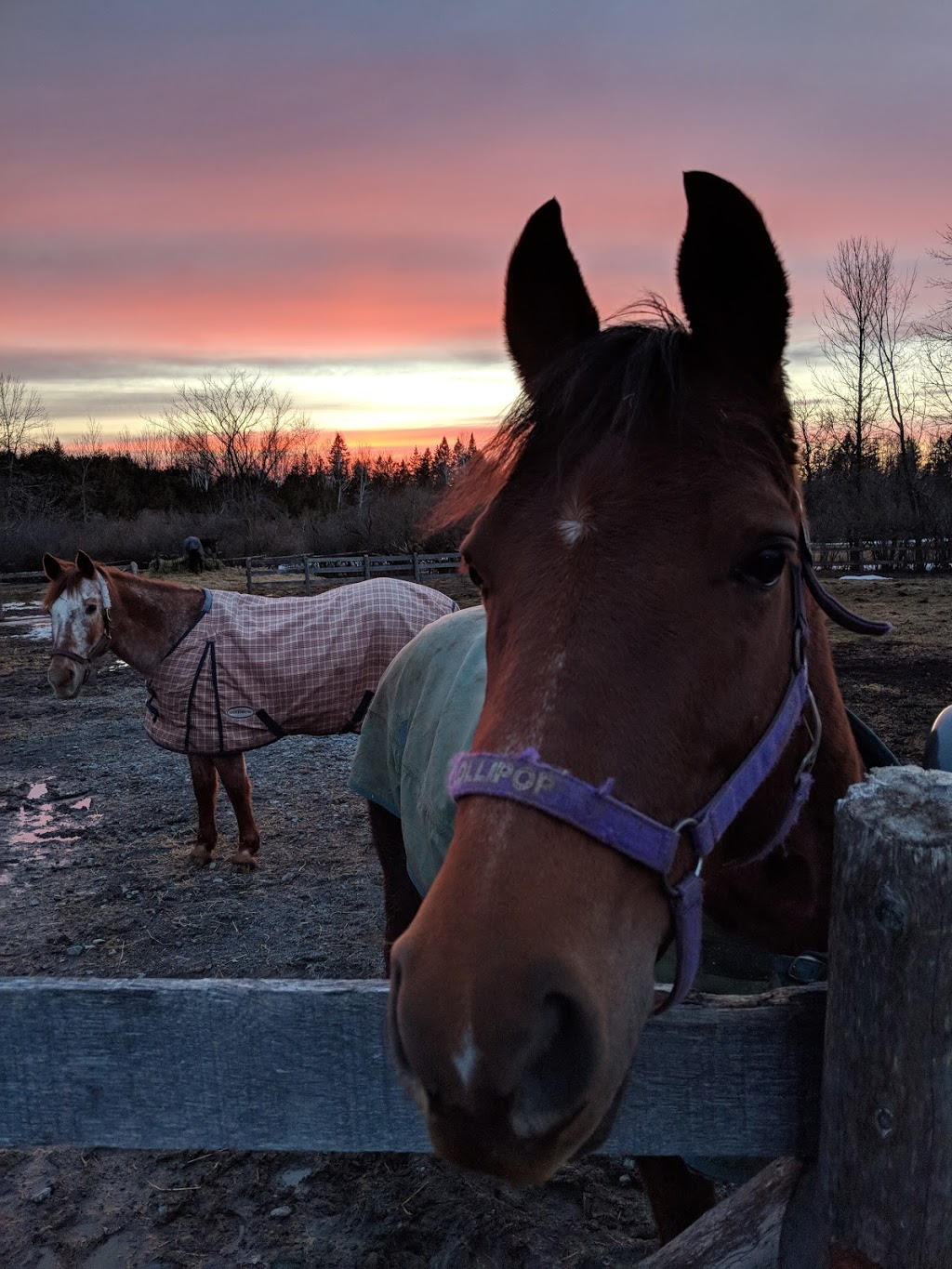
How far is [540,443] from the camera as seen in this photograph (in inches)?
54.9

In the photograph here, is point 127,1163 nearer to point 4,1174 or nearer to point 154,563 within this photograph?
point 4,1174

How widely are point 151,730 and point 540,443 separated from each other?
4.88m

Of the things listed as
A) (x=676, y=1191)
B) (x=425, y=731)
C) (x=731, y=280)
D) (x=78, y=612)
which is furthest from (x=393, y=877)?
(x=78, y=612)

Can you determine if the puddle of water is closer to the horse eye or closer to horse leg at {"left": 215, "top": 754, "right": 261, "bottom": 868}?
horse leg at {"left": 215, "top": 754, "right": 261, "bottom": 868}

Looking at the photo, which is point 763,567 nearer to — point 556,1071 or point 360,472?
point 556,1071

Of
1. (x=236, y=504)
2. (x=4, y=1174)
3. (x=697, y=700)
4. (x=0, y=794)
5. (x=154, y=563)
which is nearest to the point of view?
(x=697, y=700)

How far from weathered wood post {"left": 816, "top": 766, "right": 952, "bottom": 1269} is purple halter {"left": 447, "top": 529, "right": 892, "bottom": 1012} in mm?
179

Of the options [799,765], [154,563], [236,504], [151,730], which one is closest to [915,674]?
[151,730]

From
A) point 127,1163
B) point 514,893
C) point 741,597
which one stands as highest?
point 741,597

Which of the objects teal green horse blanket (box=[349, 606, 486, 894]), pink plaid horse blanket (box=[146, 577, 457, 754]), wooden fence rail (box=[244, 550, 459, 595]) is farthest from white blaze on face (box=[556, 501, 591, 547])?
wooden fence rail (box=[244, 550, 459, 595])

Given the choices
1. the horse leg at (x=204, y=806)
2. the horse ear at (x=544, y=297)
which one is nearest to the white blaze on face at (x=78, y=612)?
the horse leg at (x=204, y=806)

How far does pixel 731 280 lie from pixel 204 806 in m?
5.10

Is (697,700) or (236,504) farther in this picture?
(236,504)

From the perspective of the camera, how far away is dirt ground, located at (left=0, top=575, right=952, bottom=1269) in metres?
2.50
